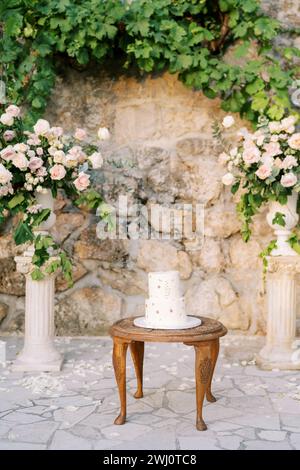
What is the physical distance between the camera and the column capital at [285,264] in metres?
3.43

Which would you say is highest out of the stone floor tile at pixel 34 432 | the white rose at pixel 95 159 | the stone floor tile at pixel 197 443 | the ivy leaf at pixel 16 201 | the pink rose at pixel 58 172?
the white rose at pixel 95 159

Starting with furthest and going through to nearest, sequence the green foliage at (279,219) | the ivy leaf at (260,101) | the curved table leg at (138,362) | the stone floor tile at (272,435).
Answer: the ivy leaf at (260,101), the green foliage at (279,219), the curved table leg at (138,362), the stone floor tile at (272,435)

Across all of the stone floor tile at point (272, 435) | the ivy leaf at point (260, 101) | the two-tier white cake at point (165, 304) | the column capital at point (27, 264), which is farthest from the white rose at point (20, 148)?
the stone floor tile at point (272, 435)

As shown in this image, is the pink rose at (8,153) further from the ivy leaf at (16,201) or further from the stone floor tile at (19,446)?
the stone floor tile at (19,446)

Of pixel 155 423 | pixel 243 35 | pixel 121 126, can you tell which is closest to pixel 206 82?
pixel 243 35

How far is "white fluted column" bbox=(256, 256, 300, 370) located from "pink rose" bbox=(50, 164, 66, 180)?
1.25 metres

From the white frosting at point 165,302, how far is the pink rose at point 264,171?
1.02 metres

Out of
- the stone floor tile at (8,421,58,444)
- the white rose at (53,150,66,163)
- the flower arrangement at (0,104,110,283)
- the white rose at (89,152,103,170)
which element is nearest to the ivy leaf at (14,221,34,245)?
the flower arrangement at (0,104,110,283)

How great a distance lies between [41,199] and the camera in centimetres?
333

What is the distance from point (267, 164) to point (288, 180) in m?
0.14

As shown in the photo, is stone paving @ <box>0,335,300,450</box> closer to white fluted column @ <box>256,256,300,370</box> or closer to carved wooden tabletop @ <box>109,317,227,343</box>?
white fluted column @ <box>256,256,300,370</box>

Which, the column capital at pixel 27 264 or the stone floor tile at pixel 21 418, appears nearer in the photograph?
the stone floor tile at pixel 21 418

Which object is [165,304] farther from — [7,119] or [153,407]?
[7,119]

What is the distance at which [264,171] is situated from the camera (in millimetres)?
3256
